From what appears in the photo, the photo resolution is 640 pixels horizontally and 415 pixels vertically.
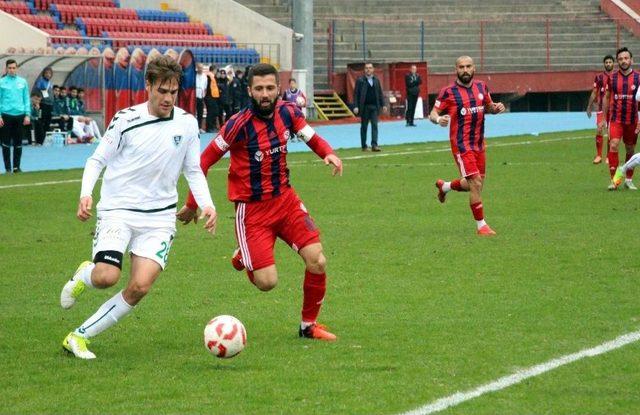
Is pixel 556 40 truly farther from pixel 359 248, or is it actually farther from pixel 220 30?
pixel 359 248

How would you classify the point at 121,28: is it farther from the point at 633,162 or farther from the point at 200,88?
the point at 633,162

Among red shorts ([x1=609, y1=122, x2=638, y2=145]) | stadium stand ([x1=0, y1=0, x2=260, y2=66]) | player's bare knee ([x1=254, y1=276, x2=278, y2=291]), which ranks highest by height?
stadium stand ([x1=0, y1=0, x2=260, y2=66])

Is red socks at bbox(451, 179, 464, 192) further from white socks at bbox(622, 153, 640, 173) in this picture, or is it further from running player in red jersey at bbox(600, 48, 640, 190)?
running player in red jersey at bbox(600, 48, 640, 190)

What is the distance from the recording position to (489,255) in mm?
13422

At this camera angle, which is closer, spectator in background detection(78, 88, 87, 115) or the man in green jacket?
the man in green jacket

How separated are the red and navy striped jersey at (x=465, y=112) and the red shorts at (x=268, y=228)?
21.3 ft

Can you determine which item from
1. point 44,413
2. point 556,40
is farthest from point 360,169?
point 556,40

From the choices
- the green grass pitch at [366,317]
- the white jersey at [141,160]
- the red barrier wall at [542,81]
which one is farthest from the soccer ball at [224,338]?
the red barrier wall at [542,81]

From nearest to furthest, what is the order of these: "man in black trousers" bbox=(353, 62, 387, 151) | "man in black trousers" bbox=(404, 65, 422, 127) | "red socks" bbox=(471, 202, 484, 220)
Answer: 1. "red socks" bbox=(471, 202, 484, 220)
2. "man in black trousers" bbox=(353, 62, 387, 151)
3. "man in black trousers" bbox=(404, 65, 422, 127)

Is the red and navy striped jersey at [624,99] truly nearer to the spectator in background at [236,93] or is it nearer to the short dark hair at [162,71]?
the short dark hair at [162,71]

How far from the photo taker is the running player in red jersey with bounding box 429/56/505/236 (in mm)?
15477

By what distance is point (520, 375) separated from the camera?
7.69 meters

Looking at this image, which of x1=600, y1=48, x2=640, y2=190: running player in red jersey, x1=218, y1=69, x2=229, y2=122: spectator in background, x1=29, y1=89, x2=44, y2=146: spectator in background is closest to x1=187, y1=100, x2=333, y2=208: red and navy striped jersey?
x1=600, y1=48, x2=640, y2=190: running player in red jersey

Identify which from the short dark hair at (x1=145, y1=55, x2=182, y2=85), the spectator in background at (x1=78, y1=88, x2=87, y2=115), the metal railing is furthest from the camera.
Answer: the metal railing
